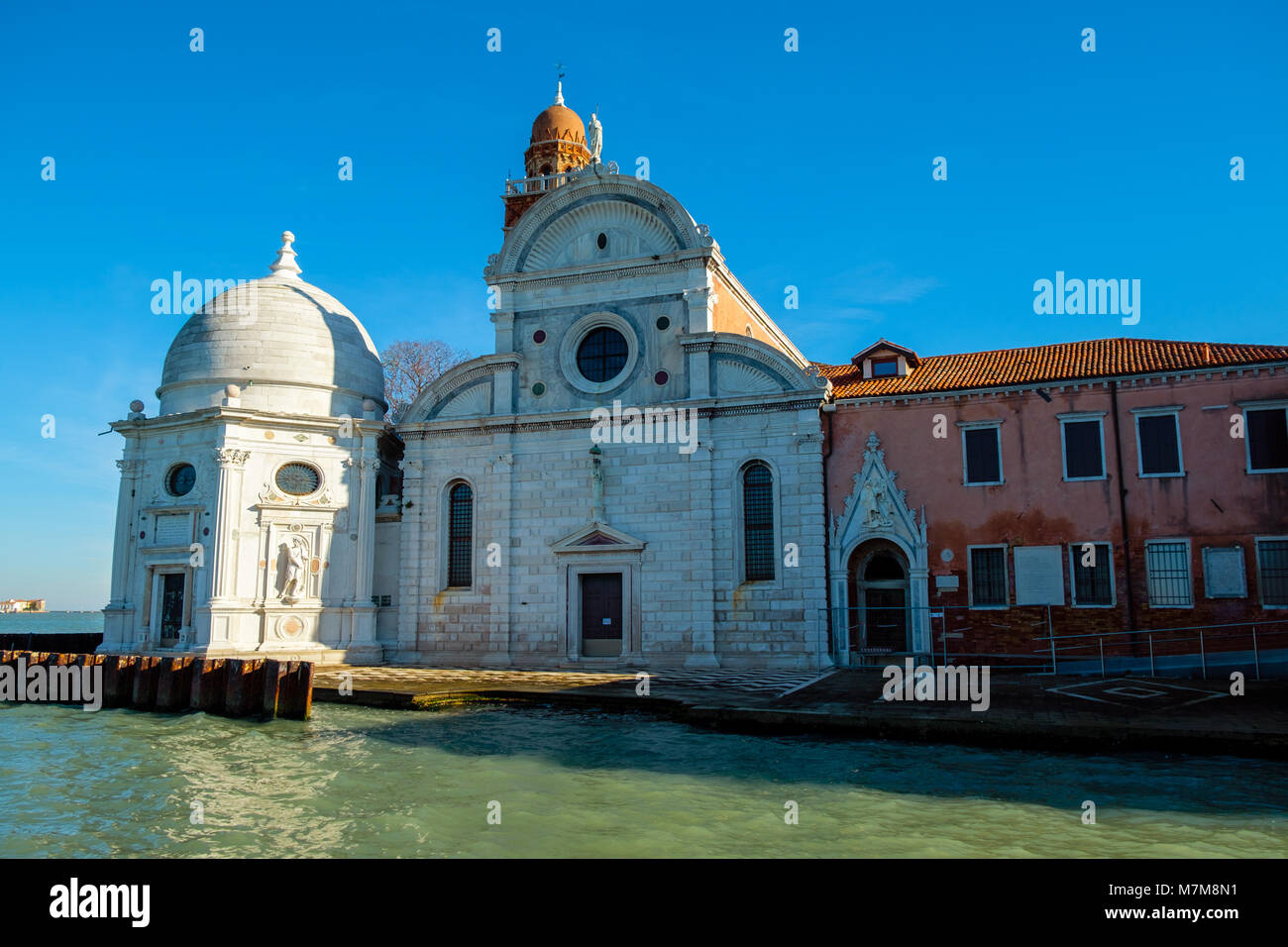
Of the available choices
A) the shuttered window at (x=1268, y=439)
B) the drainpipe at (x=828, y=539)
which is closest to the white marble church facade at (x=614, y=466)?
the drainpipe at (x=828, y=539)

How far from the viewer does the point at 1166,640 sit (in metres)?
20.1

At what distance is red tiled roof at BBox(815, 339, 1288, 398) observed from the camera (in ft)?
68.6

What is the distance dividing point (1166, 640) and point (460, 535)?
1773 cm

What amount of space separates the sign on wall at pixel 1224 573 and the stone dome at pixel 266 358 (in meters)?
22.4

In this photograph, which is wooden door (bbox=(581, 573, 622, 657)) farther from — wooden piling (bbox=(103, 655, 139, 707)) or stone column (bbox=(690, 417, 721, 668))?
wooden piling (bbox=(103, 655, 139, 707))

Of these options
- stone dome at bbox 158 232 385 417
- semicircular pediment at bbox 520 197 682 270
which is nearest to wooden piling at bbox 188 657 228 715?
stone dome at bbox 158 232 385 417

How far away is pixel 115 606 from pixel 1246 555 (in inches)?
1110

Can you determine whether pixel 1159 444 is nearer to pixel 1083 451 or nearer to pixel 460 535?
pixel 1083 451

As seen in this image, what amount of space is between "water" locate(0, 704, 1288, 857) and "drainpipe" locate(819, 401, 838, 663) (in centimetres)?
789

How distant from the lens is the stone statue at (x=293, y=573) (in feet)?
81.0
